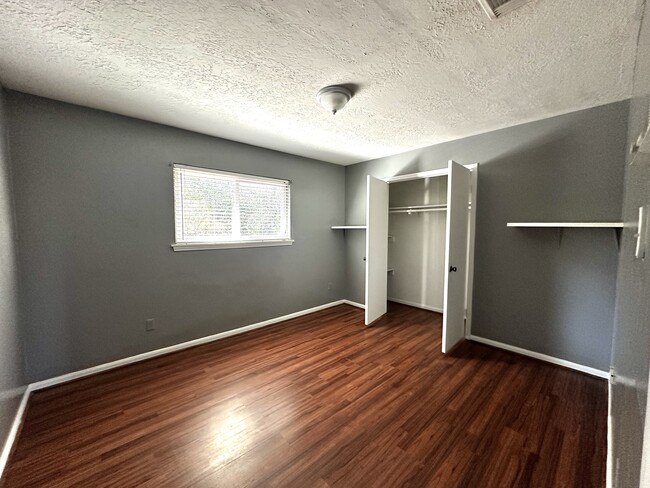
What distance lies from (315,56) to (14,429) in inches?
123

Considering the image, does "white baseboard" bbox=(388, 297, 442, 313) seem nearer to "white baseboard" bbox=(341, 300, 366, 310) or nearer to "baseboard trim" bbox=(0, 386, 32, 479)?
"white baseboard" bbox=(341, 300, 366, 310)

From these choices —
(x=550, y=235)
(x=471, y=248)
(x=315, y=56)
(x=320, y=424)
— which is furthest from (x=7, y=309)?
(x=550, y=235)

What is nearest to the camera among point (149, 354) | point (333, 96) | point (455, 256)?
point (333, 96)

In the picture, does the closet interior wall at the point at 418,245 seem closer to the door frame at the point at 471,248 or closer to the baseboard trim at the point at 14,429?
the door frame at the point at 471,248

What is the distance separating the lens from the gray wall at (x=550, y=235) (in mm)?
2238

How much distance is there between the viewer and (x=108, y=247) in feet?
7.83

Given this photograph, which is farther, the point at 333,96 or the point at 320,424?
the point at 333,96

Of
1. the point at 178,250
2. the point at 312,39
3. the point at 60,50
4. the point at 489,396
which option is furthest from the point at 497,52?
the point at 178,250

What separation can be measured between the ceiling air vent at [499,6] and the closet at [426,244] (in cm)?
144

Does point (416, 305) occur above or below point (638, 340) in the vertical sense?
below

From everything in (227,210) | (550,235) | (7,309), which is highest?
(227,210)

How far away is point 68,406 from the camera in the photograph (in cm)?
193

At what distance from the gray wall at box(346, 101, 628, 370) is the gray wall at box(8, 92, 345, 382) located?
9.23 feet

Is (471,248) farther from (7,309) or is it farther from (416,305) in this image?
(7,309)
